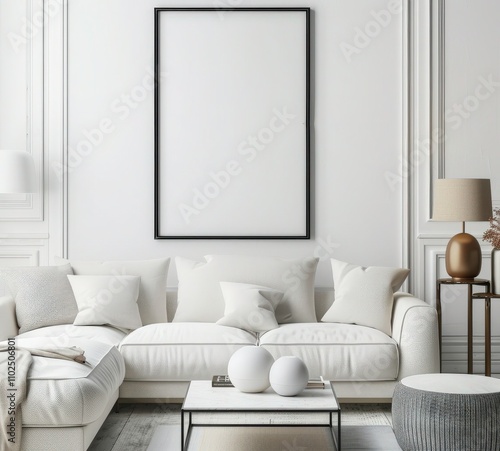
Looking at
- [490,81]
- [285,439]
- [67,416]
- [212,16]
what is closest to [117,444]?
[67,416]

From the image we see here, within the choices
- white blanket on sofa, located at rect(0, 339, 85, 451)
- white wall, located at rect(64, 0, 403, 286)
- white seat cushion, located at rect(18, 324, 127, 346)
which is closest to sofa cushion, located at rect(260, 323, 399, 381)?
white seat cushion, located at rect(18, 324, 127, 346)

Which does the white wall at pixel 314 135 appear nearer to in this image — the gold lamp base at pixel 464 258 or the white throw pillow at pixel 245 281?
the white throw pillow at pixel 245 281

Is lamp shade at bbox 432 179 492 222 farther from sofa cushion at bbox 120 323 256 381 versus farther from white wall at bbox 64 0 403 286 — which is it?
sofa cushion at bbox 120 323 256 381

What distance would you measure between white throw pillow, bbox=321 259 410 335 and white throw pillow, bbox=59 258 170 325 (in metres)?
1.01

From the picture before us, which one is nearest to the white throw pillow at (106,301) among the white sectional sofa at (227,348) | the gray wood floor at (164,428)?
the white sectional sofa at (227,348)

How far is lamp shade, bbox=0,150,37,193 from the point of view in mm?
4262

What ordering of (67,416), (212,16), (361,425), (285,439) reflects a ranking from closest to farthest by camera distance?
(67,416), (285,439), (361,425), (212,16)

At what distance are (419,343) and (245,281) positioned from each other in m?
1.13

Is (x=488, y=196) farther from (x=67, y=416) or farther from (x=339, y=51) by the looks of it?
(x=67, y=416)

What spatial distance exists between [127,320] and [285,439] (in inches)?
52.8

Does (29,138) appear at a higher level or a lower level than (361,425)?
higher

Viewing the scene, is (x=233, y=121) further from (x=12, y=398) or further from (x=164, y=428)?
(x=12, y=398)

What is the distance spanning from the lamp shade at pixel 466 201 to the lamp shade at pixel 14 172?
258 cm

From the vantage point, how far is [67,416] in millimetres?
2713
